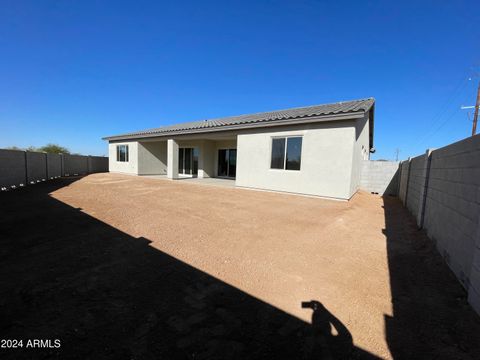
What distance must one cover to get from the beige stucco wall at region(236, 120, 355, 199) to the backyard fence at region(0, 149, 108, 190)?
11.5 meters

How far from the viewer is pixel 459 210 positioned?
10.3 ft

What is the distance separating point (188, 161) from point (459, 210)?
16.2 metres

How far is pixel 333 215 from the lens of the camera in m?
6.40

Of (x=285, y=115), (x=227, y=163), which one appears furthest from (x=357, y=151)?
(x=227, y=163)

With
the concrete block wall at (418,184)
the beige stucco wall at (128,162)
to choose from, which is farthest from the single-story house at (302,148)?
the beige stucco wall at (128,162)

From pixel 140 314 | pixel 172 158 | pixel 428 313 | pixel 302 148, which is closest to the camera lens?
pixel 140 314

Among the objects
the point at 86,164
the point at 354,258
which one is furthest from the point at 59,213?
the point at 86,164

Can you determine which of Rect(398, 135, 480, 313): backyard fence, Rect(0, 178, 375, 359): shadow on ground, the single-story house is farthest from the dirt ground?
the single-story house

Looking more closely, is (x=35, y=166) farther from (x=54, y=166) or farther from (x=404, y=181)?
Result: (x=404, y=181)

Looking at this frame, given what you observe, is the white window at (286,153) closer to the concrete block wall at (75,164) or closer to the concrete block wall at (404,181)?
the concrete block wall at (404,181)

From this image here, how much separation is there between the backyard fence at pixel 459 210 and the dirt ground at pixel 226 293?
22 cm

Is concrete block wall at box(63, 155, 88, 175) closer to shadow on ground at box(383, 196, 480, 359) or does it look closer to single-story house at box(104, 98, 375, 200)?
single-story house at box(104, 98, 375, 200)

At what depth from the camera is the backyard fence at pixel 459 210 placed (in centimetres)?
257

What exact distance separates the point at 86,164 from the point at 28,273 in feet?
72.8
